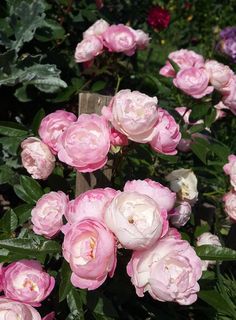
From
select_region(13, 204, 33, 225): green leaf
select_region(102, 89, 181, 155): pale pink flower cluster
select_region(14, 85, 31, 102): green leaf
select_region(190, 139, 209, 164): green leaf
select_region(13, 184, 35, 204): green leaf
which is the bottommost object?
select_region(14, 85, 31, 102): green leaf

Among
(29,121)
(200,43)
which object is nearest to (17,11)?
(29,121)

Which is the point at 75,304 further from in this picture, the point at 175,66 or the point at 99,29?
the point at 99,29

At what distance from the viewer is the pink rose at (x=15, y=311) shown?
1.03 meters

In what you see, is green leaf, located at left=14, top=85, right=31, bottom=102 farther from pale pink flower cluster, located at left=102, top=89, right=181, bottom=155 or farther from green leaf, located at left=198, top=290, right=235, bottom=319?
green leaf, located at left=198, top=290, right=235, bottom=319

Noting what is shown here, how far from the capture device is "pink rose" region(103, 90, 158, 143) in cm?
111

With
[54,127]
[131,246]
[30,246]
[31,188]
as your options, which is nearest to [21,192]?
[31,188]

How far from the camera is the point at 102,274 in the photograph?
0.98 m

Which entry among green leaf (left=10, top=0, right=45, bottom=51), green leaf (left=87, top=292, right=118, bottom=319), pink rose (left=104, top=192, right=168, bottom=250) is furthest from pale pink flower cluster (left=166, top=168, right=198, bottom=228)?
green leaf (left=10, top=0, right=45, bottom=51)

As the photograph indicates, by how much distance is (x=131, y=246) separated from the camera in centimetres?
97

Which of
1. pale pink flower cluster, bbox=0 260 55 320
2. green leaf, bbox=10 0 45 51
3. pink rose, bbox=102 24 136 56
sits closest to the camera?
pale pink flower cluster, bbox=0 260 55 320

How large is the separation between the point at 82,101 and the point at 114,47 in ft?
2.10

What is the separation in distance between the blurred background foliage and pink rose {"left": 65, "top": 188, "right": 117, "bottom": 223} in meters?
0.15

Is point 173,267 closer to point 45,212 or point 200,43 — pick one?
point 45,212

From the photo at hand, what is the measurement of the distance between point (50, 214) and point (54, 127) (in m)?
0.27
